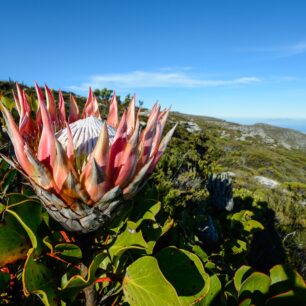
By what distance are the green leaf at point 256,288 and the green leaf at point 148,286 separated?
1.17ft

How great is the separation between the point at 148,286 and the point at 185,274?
0.14m

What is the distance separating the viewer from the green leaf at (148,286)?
727 millimetres

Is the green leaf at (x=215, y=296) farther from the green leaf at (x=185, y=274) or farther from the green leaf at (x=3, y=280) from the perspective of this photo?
the green leaf at (x=3, y=280)

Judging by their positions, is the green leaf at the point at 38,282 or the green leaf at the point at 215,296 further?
the green leaf at the point at 215,296

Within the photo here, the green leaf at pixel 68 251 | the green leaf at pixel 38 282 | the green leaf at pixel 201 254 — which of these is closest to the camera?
the green leaf at pixel 38 282

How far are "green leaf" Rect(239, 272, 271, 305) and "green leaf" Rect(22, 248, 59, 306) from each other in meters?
0.59

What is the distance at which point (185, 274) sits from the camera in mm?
868

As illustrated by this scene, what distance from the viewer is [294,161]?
91.6ft

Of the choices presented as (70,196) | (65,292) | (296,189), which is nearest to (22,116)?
(70,196)

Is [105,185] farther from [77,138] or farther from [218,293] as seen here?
[218,293]

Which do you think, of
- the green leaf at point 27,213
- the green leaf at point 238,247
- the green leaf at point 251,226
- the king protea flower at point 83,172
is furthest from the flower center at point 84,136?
the green leaf at point 251,226

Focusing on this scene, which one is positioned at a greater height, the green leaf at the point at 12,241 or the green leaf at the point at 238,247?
the green leaf at the point at 12,241

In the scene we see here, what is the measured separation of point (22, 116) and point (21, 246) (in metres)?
0.38

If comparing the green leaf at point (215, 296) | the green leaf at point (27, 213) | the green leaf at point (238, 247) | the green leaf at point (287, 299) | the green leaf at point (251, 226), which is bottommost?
the green leaf at point (238, 247)
